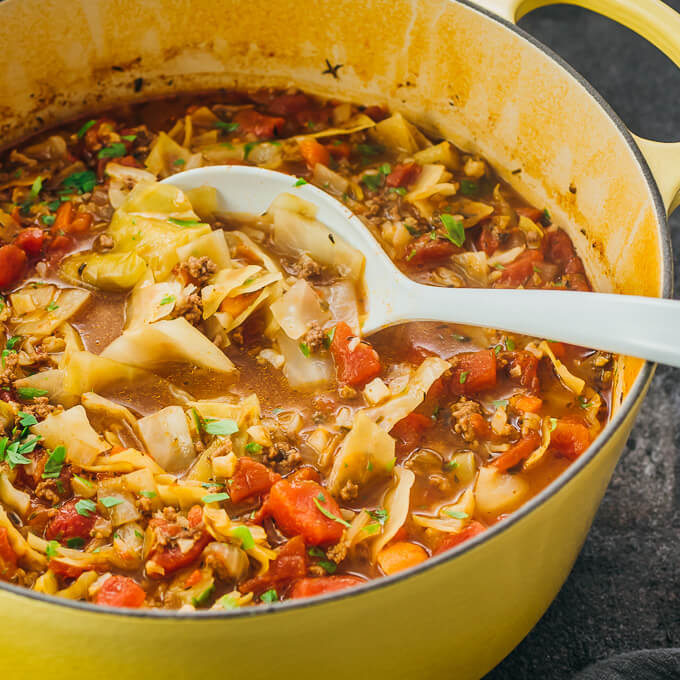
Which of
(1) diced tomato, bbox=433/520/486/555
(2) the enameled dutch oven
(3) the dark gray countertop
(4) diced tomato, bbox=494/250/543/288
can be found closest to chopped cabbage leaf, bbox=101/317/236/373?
(1) diced tomato, bbox=433/520/486/555

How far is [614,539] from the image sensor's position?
3.90 m

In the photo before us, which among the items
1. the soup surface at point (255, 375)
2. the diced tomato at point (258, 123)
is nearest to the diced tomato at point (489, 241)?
the soup surface at point (255, 375)

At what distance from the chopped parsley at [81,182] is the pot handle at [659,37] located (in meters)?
2.25

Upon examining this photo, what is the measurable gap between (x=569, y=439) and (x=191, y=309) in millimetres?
1543

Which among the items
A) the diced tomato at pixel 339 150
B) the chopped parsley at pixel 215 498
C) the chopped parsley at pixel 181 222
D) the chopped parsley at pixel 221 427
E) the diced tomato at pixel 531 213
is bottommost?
the chopped parsley at pixel 215 498

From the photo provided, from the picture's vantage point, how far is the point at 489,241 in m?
4.04

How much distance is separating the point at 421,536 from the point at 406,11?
7.83 feet

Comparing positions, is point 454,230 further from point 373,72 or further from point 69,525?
point 69,525

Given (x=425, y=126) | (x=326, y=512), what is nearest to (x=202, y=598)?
(x=326, y=512)

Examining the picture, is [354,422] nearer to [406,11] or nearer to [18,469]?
[18,469]

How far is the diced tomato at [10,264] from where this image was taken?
3.89m

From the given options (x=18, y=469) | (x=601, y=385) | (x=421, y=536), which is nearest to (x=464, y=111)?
(x=601, y=385)

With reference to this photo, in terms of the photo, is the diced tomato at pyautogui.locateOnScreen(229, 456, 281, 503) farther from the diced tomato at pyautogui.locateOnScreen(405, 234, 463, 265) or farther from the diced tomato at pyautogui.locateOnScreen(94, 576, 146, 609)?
the diced tomato at pyautogui.locateOnScreen(405, 234, 463, 265)

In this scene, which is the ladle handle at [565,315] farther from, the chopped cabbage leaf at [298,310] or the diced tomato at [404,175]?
the diced tomato at [404,175]
